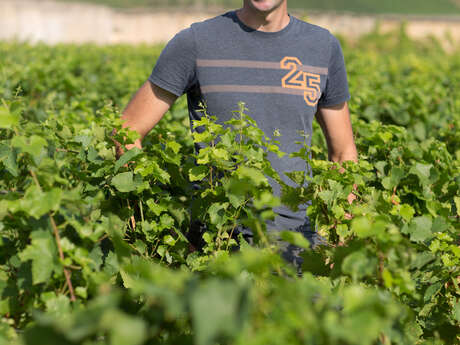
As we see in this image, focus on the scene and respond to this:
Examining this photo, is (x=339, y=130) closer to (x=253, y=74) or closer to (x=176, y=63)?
(x=253, y=74)

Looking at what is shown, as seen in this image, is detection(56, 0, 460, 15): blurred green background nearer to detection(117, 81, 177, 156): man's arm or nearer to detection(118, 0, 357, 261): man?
detection(118, 0, 357, 261): man

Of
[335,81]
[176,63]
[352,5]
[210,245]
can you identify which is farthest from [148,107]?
[352,5]

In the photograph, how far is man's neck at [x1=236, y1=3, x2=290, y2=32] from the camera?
247 cm

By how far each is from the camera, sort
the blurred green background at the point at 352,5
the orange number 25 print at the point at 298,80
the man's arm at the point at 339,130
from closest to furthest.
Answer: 1. the orange number 25 print at the point at 298,80
2. the man's arm at the point at 339,130
3. the blurred green background at the point at 352,5

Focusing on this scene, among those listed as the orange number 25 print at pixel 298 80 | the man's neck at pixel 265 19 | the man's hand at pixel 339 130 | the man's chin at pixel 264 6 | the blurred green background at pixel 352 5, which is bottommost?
the blurred green background at pixel 352 5

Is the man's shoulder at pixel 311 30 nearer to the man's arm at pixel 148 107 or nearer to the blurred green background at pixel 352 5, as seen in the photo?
the man's arm at pixel 148 107

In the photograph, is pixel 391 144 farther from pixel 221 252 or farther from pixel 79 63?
pixel 79 63

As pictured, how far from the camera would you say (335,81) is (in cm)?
268

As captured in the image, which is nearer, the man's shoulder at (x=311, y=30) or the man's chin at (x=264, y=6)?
the man's chin at (x=264, y=6)

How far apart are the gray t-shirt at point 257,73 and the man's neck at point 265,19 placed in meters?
0.03

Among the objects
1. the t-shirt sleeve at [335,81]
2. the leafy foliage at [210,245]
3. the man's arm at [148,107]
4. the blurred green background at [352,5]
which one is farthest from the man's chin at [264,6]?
the blurred green background at [352,5]

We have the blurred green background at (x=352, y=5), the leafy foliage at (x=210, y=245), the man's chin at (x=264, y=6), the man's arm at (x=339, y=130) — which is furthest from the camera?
the blurred green background at (x=352, y=5)

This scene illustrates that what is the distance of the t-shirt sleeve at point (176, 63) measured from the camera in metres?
2.39

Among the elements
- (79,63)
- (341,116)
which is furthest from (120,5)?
(341,116)
